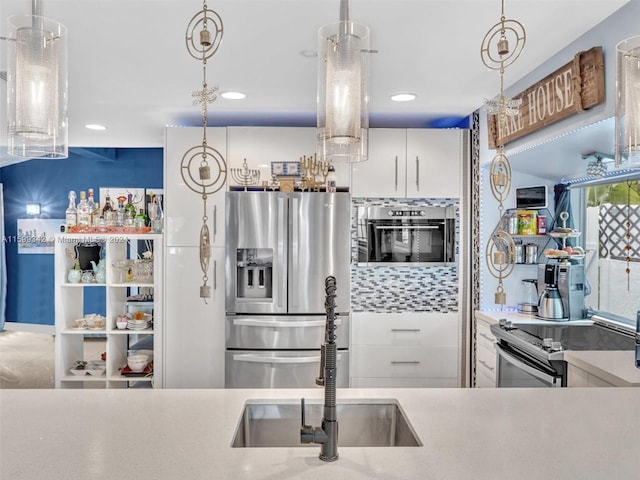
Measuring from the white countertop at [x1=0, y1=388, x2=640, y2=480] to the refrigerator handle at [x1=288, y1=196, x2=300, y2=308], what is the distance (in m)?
1.79

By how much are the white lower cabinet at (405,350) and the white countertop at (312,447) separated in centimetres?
209

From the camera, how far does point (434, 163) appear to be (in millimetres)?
3807

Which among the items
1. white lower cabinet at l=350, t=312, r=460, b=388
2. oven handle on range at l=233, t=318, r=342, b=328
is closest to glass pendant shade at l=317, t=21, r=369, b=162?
oven handle on range at l=233, t=318, r=342, b=328

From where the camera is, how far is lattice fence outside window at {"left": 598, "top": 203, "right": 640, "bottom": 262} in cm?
293

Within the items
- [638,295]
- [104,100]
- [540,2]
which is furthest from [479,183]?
[104,100]

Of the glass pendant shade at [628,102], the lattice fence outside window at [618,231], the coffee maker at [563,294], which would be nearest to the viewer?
the glass pendant shade at [628,102]

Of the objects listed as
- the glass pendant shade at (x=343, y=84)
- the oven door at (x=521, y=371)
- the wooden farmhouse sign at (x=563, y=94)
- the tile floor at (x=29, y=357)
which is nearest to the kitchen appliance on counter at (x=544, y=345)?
the oven door at (x=521, y=371)

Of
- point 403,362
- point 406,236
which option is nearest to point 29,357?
point 403,362

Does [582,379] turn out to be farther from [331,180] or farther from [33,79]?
[33,79]

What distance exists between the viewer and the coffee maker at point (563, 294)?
3211 millimetres

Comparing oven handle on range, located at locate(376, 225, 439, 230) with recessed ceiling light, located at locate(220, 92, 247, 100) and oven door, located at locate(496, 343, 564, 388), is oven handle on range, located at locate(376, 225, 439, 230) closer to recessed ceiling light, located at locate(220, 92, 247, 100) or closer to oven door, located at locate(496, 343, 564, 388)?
oven door, located at locate(496, 343, 564, 388)

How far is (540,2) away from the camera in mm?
1972

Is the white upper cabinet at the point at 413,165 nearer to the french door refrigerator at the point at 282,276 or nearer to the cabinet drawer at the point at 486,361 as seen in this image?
the french door refrigerator at the point at 282,276

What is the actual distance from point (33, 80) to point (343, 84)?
2.18ft
